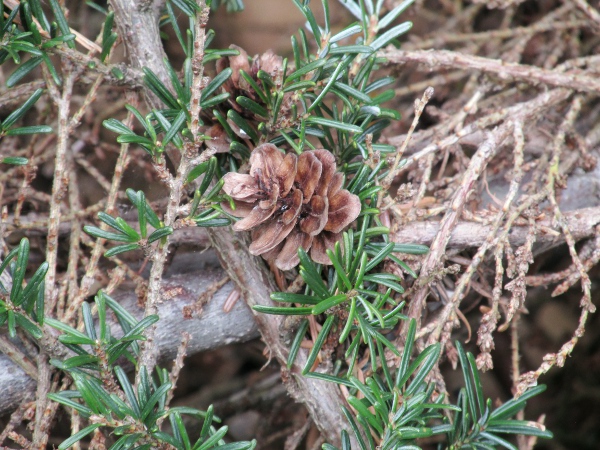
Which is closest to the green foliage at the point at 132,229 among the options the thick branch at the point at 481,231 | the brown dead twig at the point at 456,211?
the brown dead twig at the point at 456,211

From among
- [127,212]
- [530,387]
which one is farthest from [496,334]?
[127,212]

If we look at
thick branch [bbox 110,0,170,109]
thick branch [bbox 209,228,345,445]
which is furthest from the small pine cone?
thick branch [bbox 110,0,170,109]

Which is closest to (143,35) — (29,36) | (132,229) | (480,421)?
(29,36)

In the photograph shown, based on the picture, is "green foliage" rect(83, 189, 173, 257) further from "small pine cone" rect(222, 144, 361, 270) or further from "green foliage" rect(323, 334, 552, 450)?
"green foliage" rect(323, 334, 552, 450)

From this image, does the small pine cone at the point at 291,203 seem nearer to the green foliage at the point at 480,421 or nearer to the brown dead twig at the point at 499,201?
the brown dead twig at the point at 499,201

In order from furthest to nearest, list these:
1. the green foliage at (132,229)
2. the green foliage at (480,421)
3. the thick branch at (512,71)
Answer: the thick branch at (512,71) < the green foliage at (480,421) < the green foliage at (132,229)

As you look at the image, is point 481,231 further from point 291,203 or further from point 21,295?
point 21,295
